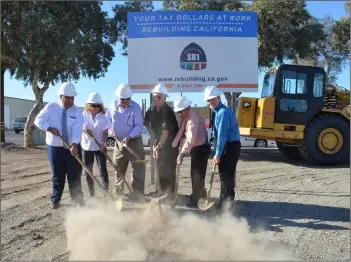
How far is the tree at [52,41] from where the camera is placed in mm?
12758

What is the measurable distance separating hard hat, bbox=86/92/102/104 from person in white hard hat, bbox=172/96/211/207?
112cm

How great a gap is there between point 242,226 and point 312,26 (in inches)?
574

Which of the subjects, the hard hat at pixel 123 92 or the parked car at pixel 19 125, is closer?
the hard hat at pixel 123 92

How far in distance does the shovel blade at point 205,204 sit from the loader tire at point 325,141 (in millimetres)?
5864

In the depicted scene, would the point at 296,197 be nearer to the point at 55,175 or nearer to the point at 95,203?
the point at 95,203

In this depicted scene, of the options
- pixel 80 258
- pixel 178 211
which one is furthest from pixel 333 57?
pixel 80 258

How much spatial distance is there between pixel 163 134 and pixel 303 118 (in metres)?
6.00

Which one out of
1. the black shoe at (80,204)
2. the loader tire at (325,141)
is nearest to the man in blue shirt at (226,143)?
the black shoe at (80,204)

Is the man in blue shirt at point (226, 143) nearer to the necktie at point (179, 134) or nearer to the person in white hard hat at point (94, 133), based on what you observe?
the necktie at point (179, 134)

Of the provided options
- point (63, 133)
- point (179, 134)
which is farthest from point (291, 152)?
point (63, 133)

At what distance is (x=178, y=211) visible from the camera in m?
5.31

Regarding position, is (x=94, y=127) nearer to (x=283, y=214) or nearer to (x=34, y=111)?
(x=283, y=214)

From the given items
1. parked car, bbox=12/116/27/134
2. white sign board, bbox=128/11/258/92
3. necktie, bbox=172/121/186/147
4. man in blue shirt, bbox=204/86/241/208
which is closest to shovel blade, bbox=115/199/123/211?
necktie, bbox=172/121/186/147

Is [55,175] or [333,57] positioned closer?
[55,175]
